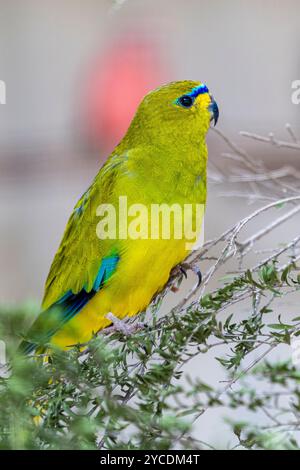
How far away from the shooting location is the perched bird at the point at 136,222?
958mm

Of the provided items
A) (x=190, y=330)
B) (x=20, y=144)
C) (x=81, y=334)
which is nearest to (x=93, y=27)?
(x=20, y=144)

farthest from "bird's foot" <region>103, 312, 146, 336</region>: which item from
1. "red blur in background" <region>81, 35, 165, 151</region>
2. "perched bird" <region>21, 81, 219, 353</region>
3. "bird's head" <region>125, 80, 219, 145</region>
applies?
"red blur in background" <region>81, 35, 165, 151</region>

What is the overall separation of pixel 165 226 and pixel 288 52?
5.90 feet

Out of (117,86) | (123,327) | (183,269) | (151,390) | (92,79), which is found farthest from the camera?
(92,79)

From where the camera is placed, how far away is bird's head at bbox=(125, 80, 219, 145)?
102 centimetres

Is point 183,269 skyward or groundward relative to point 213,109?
groundward

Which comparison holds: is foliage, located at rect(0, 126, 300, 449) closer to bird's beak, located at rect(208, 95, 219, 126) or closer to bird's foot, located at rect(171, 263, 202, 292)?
bird's foot, located at rect(171, 263, 202, 292)

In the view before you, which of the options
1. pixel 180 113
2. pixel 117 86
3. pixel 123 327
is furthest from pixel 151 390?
pixel 117 86

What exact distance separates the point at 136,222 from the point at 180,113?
0.17 m

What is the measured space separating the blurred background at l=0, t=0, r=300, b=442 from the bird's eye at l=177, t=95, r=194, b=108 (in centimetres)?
134

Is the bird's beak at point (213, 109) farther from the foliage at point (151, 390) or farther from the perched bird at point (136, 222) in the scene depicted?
the foliage at point (151, 390)

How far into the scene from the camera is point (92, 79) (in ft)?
8.28

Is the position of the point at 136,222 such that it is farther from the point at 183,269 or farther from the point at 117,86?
the point at 117,86

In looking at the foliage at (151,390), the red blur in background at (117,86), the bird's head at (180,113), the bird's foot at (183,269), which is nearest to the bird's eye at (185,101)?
the bird's head at (180,113)
